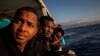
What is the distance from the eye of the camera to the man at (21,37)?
2197 millimetres

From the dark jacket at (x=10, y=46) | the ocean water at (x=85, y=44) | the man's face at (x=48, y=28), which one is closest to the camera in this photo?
the dark jacket at (x=10, y=46)

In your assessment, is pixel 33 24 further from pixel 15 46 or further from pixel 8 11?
pixel 8 11

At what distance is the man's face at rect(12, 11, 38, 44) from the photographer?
221 cm

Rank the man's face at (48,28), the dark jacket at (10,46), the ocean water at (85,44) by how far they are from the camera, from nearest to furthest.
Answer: the dark jacket at (10,46) < the man's face at (48,28) < the ocean water at (85,44)

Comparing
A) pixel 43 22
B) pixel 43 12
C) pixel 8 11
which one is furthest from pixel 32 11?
pixel 8 11

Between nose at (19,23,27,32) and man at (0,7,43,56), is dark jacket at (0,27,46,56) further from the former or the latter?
nose at (19,23,27,32)

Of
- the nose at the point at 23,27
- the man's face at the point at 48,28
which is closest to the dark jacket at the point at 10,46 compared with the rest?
the nose at the point at 23,27

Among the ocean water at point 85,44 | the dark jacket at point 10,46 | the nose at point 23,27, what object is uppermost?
the nose at point 23,27

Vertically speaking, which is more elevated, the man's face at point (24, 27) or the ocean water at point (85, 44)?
the man's face at point (24, 27)

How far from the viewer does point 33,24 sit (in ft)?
8.03

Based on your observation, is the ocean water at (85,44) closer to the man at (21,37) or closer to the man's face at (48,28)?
the man's face at (48,28)

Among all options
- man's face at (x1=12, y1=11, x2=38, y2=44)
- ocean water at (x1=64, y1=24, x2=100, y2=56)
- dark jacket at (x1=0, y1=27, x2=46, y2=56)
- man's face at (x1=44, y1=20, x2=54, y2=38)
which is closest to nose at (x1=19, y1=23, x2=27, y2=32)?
man's face at (x1=12, y1=11, x2=38, y2=44)

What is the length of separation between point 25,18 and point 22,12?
8 centimetres

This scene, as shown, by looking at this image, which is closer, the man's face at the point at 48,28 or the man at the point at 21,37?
the man at the point at 21,37
